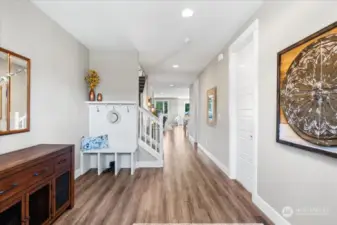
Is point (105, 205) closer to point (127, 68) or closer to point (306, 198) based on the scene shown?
point (306, 198)

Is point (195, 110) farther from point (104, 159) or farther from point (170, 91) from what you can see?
point (170, 91)

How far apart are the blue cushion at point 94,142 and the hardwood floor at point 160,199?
547mm

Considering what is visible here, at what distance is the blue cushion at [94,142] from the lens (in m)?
4.51

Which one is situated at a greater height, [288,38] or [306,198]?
[288,38]

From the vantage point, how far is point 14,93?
251 cm

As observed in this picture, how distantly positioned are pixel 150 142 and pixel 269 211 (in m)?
3.19

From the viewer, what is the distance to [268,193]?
8.96 feet

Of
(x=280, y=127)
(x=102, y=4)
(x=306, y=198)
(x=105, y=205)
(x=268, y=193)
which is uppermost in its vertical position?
(x=102, y=4)

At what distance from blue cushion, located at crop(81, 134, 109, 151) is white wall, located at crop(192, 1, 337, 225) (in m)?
3.13

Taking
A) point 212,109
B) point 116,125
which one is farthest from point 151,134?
point 212,109

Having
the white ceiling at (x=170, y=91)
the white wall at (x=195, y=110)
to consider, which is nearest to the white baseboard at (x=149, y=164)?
the white wall at (x=195, y=110)

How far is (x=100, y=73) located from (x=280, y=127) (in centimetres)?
386

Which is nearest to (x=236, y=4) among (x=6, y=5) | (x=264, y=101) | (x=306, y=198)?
(x=264, y=101)

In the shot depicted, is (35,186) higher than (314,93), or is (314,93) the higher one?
(314,93)
